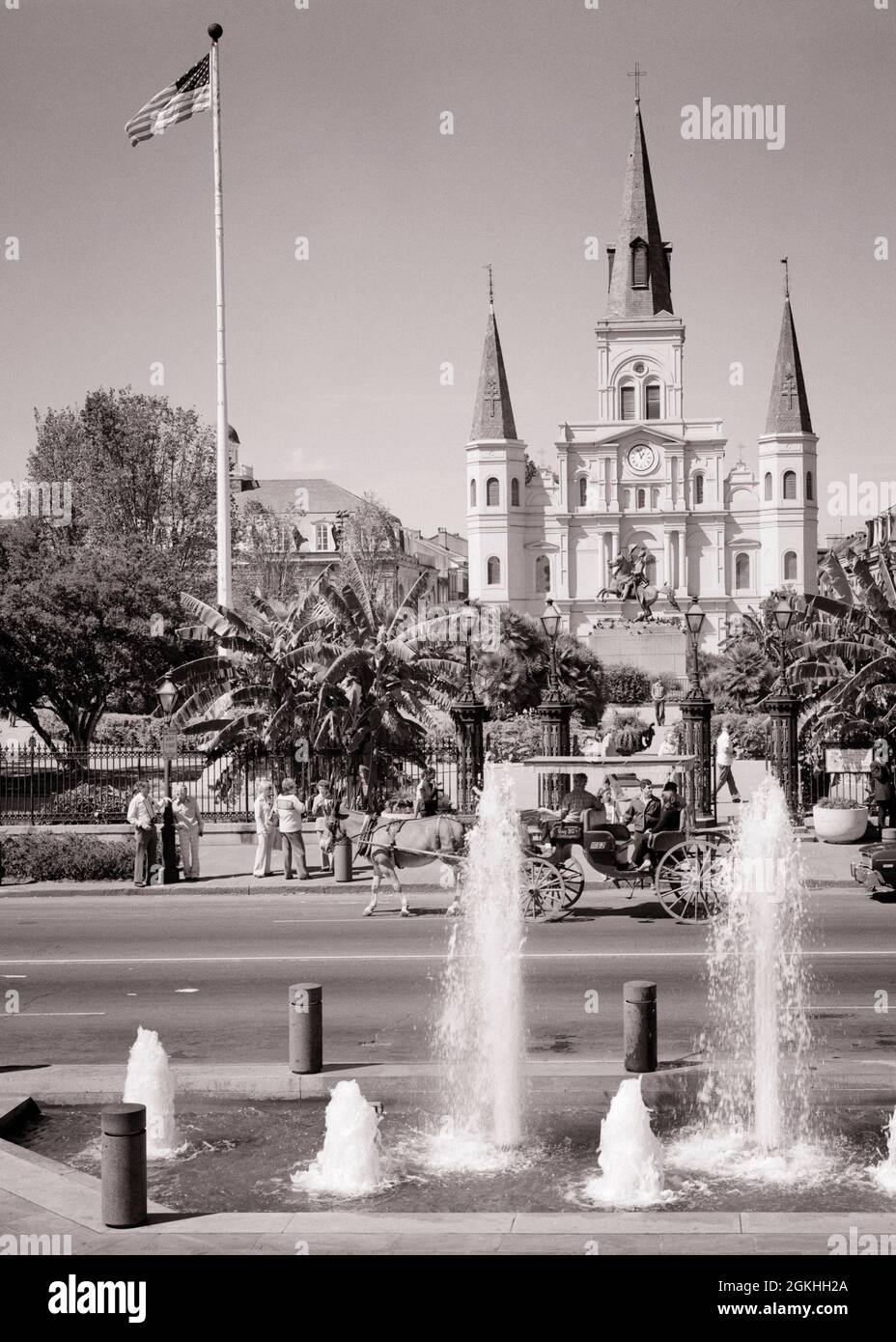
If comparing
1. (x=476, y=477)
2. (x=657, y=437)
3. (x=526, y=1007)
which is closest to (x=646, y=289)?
(x=657, y=437)

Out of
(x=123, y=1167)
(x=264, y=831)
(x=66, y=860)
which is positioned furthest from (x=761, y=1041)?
(x=66, y=860)

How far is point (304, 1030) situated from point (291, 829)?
11.4 m

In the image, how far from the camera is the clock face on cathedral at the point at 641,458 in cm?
10894

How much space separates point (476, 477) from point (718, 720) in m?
69.8

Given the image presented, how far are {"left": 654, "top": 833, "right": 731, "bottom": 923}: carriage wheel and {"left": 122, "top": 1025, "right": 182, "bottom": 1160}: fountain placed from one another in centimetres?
905

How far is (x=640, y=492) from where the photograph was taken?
108812mm

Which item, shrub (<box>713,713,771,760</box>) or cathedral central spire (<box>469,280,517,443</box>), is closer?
shrub (<box>713,713,771,760</box>)

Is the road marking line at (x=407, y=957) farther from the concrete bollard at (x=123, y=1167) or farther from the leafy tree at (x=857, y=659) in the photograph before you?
the leafy tree at (x=857, y=659)

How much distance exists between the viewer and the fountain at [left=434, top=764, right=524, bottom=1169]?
29.0 ft

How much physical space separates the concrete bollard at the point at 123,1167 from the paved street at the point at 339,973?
137 inches

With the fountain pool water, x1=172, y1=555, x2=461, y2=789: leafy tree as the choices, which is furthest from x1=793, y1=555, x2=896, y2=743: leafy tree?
the fountain pool water

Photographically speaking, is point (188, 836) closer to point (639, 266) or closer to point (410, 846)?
point (410, 846)

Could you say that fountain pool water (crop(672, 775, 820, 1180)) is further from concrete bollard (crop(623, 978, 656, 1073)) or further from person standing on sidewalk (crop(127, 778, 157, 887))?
person standing on sidewalk (crop(127, 778, 157, 887))

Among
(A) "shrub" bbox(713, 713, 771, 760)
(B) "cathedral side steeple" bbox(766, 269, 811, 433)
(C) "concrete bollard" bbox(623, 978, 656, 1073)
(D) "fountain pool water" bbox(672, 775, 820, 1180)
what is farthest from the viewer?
(B) "cathedral side steeple" bbox(766, 269, 811, 433)
